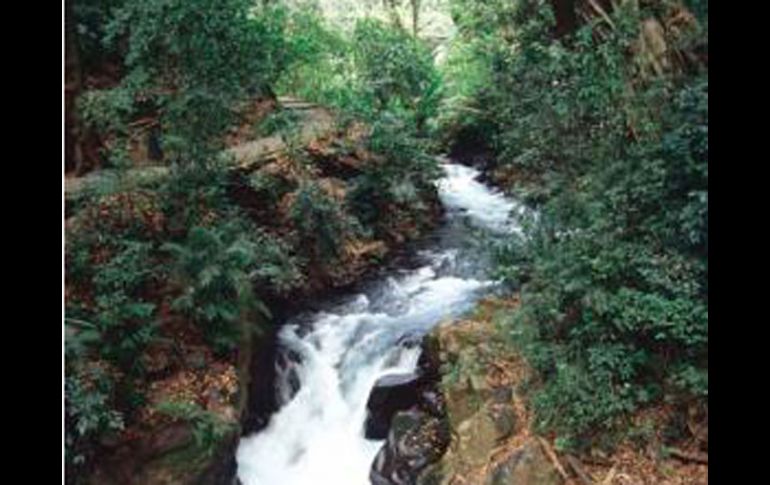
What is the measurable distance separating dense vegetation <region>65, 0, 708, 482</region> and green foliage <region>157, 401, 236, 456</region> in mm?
26

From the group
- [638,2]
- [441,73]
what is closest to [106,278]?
[638,2]

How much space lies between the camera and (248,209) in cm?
1407

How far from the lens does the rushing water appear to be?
35.9 feet

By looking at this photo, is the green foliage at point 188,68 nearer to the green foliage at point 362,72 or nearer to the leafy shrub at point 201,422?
the leafy shrub at point 201,422

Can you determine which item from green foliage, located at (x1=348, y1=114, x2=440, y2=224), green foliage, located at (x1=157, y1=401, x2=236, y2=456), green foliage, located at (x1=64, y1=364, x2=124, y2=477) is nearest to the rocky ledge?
green foliage, located at (x1=157, y1=401, x2=236, y2=456)

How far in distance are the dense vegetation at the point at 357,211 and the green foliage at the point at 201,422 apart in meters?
0.03

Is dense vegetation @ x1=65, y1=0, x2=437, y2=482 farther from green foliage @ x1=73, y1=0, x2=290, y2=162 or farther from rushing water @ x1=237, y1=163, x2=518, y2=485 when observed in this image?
rushing water @ x1=237, y1=163, x2=518, y2=485

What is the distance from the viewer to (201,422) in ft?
31.9

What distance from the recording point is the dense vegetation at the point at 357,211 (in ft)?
27.2

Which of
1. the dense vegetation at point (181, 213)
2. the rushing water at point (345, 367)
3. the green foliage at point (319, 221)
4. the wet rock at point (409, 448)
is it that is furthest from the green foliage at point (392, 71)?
the wet rock at point (409, 448)

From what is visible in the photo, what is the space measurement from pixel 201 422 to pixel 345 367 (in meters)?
2.59

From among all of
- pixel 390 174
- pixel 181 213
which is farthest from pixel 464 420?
pixel 390 174

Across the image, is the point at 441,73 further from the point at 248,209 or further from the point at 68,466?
the point at 68,466
